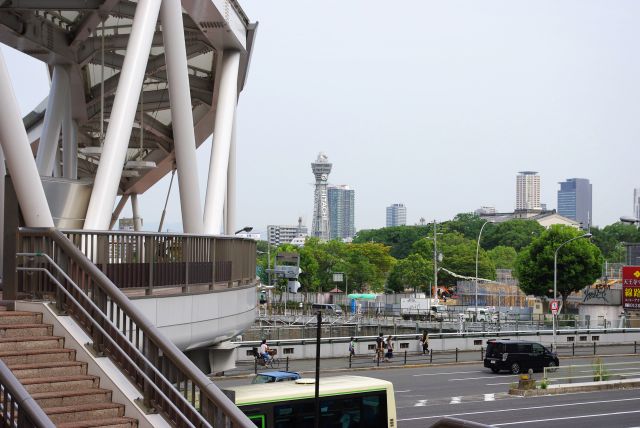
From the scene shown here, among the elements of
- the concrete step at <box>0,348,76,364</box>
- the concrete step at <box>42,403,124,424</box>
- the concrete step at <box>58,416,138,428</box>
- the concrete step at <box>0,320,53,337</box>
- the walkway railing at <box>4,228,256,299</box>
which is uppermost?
the walkway railing at <box>4,228,256,299</box>

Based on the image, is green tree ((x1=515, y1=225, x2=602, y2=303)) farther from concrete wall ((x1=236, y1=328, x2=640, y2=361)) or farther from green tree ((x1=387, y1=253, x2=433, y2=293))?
green tree ((x1=387, y1=253, x2=433, y2=293))

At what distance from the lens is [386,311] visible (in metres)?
95.6

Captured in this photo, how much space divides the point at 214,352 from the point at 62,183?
15.0 feet

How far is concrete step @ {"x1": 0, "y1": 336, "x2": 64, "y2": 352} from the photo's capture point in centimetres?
1021

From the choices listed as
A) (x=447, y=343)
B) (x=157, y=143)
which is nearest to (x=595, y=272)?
(x=447, y=343)

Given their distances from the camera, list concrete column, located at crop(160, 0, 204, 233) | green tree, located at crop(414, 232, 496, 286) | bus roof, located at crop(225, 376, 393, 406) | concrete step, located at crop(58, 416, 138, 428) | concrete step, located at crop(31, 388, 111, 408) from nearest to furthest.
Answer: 1. concrete step, located at crop(58, 416, 138, 428)
2. concrete step, located at crop(31, 388, 111, 408)
3. concrete column, located at crop(160, 0, 204, 233)
4. bus roof, located at crop(225, 376, 393, 406)
5. green tree, located at crop(414, 232, 496, 286)

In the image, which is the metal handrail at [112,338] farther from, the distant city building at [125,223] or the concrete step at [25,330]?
the distant city building at [125,223]

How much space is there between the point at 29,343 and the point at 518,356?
117ft

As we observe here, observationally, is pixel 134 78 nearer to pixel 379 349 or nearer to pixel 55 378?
pixel 55 378

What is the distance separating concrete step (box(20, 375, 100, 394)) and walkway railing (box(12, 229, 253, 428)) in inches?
16.4

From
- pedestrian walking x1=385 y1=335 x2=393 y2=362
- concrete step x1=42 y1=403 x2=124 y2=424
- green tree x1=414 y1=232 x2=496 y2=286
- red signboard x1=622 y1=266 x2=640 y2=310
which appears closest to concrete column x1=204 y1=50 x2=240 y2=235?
concrete step x1=42 y1=403 x2=124 y2=424

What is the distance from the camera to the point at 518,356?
143 ft

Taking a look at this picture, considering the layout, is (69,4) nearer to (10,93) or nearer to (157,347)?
(10,93)

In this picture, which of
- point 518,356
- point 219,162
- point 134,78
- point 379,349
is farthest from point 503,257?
point 134,78
